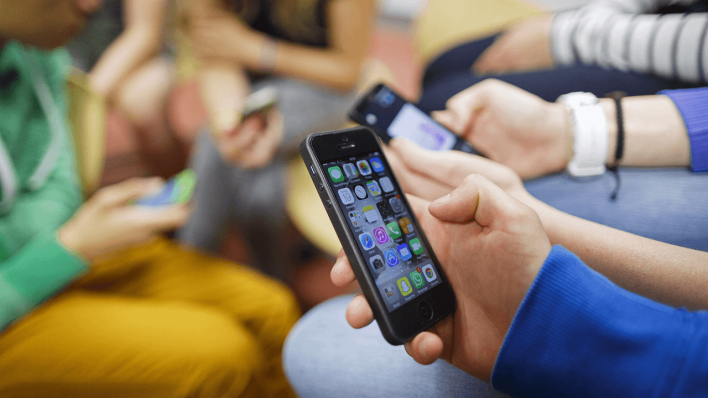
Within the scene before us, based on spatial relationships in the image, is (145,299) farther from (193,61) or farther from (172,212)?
(193,61)

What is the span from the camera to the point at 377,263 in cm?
28

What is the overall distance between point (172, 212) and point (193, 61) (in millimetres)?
287

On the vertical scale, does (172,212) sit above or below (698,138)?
below

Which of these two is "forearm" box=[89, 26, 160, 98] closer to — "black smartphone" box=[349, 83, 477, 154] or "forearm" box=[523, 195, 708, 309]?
"black smartphone" box=[349, 83, 477, 154]

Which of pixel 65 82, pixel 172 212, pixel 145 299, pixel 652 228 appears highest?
pixel 65 82

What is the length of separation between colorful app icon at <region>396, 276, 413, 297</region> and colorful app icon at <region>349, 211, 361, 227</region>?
67mm

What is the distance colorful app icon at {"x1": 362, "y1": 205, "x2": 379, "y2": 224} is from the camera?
0.29 metres

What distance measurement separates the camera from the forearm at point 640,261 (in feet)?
0.80

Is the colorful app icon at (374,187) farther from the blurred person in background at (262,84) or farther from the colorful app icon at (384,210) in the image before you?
the blurred person in background at (262,84)

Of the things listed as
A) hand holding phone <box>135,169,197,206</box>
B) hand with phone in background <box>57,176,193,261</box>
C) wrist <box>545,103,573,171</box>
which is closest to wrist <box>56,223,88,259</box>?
hand with phone in background <box>57,176,193,261</box>

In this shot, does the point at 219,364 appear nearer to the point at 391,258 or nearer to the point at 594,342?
the point at 391,258

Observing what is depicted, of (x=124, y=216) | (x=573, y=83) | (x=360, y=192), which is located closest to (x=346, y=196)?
(x=360, y=192)

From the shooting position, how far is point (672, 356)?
211mm

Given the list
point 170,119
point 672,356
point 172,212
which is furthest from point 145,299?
point 672,356
